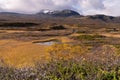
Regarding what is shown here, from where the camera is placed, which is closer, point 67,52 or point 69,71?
point 69,71

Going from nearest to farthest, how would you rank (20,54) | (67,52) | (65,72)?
(65,72), (67,52), (20,54)

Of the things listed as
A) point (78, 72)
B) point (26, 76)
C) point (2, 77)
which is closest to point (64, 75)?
point (78, 72)

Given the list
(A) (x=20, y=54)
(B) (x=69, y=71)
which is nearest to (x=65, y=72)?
(B) (x=69, y=71)

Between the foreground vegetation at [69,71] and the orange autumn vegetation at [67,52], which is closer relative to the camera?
the foreground vegetation at [69,71]

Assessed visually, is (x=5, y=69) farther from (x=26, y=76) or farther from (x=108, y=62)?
(x=108, y=62)

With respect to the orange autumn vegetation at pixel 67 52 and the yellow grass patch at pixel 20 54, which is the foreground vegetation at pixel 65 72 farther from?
the yellow grass patch at pixel 20 54

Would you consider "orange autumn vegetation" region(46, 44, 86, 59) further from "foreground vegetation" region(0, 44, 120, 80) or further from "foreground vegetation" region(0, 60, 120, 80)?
"foreground vegetation" region(0, 60, 120, 80)

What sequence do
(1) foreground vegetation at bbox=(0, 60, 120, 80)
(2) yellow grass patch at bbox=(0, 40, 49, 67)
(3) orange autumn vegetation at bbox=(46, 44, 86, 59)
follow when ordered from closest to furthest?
(1) foreground vegetation at bbox=(0, 60, 120, 80)
(3) orange autumn vegetation at bbox=(46, 44, 86, 59)
(2) yellow grass patch at bbox=(0, 40, 49, 67)

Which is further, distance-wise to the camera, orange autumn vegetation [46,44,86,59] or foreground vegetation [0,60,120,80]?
orange autumn vegetation [46,44,86,59]

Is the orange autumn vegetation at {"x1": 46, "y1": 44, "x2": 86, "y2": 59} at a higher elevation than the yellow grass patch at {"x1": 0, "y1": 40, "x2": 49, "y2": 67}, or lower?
higher

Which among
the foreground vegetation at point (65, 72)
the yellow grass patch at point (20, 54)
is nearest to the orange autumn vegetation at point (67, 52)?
the yellow grass patch at point (20, 54)

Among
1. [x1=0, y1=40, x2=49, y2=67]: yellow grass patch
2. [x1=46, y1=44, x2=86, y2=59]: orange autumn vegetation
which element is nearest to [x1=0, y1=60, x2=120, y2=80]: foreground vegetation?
[x1=46, y1=44, x2=86, y2=59]: orange autumn vegetation

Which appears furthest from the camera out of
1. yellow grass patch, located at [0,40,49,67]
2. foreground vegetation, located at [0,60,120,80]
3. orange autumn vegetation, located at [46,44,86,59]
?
yellow grass patch, located at [0,40,49,67]

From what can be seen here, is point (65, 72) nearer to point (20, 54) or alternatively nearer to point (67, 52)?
point (67, 52)
